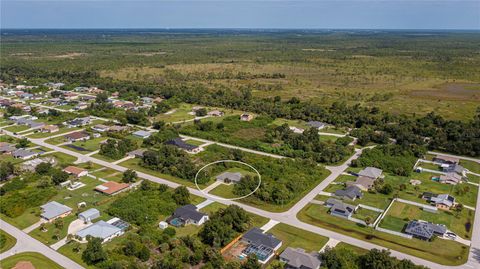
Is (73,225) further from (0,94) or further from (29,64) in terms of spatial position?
(29,64)

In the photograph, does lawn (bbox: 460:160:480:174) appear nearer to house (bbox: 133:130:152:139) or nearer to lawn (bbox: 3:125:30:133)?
house (bbox: 133:130:152:139)

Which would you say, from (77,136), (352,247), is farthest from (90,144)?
(352,247)

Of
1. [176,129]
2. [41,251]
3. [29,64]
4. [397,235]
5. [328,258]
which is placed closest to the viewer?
[328,258]

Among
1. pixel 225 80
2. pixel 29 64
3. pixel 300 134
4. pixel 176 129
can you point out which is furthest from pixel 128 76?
pixel 300 134

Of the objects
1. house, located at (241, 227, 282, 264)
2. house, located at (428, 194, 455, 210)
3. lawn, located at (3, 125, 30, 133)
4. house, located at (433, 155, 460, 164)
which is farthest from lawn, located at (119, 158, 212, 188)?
house, located at (433, 155, 460, 164)

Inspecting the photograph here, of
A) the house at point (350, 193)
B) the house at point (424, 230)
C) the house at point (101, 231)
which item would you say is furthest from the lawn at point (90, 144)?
the house at point (424, 230)
